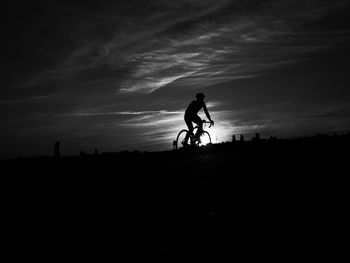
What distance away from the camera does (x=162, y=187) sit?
19.8 feet

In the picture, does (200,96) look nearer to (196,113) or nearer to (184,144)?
(196,113)

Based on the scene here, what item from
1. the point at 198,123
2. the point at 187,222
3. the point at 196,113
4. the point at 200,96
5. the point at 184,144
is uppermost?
the point at 200,96

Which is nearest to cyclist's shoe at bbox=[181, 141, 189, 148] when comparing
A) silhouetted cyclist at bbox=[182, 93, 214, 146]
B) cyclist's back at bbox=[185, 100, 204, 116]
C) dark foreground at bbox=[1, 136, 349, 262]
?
silhouetted cyclist at bbox=[182, 93, 214, 146]

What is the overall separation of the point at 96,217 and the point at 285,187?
8.82ft

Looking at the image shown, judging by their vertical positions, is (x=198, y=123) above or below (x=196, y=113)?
below

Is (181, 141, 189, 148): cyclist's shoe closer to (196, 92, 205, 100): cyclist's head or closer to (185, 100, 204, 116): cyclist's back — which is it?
(185, 100, 204, 116): cyclist's back

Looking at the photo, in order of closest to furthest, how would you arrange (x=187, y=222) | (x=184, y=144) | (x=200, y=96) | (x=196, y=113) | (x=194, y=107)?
(x=187, y=222)
(x=200, y=96)
(x=194, y=107)
(x=196, y=113)
(x=184, y=144)

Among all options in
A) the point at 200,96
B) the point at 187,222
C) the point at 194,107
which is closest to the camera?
the point at 187,222

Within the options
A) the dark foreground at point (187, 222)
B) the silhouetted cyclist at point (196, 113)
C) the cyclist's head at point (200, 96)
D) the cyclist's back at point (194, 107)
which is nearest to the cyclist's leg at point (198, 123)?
the silhouetted cyclist at point (196, 113)

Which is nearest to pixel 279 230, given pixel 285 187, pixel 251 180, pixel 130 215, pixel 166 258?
pixel 166 258

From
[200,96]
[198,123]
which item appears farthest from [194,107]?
[198,123]

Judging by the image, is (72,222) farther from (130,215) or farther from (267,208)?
(267,208)

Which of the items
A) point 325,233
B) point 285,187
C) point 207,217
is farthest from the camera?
point 285,187

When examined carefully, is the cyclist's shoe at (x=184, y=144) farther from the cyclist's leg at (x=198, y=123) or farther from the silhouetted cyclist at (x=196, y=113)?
the cyclist's leg at (x=198, y=123)
